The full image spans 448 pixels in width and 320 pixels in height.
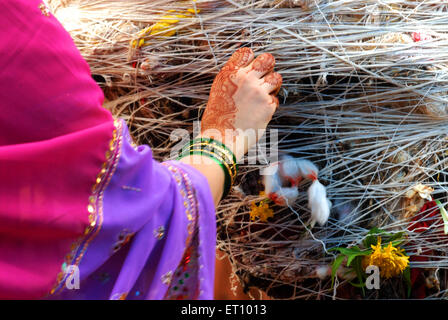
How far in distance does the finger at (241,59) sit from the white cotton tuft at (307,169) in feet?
0.71

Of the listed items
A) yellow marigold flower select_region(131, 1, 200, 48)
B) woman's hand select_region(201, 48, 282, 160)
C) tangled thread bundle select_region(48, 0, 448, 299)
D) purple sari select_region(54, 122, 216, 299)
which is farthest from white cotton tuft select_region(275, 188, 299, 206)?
yellow marigold flower select_region(131, 1, 200, 48)

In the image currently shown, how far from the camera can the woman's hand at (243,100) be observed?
72cm

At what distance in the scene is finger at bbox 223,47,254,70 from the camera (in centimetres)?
74

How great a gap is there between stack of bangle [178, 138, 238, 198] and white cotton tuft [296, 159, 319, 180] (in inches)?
7.1

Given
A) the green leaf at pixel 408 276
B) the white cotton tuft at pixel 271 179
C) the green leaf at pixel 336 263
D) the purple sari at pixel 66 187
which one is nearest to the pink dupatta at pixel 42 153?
the purple sari at pixel 66 187

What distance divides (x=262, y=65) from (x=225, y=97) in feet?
0.28

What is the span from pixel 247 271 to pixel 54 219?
0.54 meters

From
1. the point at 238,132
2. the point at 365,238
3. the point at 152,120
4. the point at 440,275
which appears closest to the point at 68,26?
the point at 152,120

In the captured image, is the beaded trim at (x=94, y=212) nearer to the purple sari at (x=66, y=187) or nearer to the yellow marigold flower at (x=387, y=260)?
the purple sari at (x=66, y=187)

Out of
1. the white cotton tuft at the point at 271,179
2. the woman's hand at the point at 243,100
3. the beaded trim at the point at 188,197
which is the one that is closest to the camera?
the beaded trim at the point at 188,197

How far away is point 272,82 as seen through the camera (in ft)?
2.41

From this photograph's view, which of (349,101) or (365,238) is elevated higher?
(349,101)

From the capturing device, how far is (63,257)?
1.61ft

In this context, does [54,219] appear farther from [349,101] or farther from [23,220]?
[349,101]
